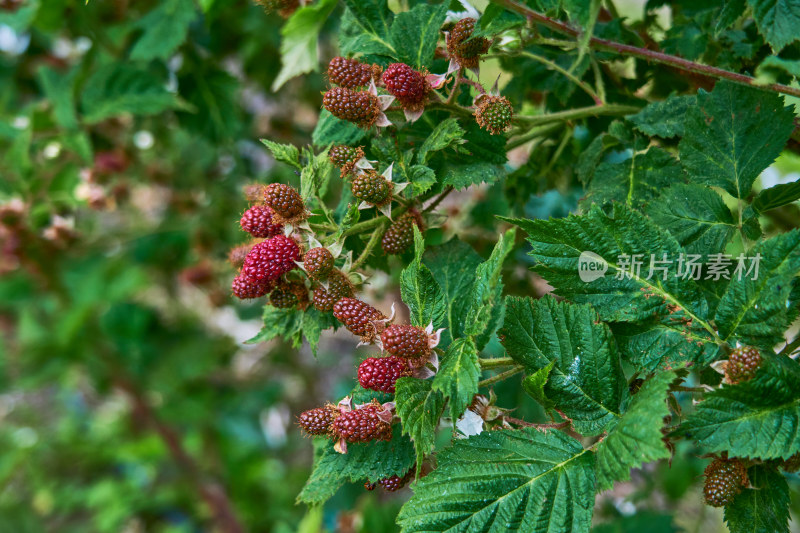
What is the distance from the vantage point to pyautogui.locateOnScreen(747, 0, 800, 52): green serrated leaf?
2.23 ft

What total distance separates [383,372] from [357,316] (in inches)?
2.5

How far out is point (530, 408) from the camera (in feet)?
3.67

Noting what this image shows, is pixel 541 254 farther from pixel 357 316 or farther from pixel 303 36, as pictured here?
pixel 303 36

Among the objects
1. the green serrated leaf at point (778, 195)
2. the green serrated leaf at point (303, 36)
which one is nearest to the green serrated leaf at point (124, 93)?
the green serrated leaf at point (303, 36)

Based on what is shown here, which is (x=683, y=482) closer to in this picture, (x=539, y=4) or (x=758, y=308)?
(x=758, y=308)

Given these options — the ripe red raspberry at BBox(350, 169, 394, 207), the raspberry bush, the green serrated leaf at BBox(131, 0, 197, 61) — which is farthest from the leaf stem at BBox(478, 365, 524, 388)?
the green serrated leaf at BBox(131, 0, 197, 61)

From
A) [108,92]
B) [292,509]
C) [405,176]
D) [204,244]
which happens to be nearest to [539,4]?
[405,176]

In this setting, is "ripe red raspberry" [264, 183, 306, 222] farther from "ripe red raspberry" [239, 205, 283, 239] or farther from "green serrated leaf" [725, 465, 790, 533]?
"green serrated leaf" [725, 465, 790, 533]

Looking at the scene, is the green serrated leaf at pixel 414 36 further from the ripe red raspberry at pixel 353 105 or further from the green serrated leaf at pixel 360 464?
the green serrated leaf at pixel 360 464

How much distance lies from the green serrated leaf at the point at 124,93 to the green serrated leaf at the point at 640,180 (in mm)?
995

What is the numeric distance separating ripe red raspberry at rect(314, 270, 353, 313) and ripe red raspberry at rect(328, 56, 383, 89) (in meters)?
0.22

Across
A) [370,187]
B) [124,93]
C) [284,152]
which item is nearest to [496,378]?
[370,187]

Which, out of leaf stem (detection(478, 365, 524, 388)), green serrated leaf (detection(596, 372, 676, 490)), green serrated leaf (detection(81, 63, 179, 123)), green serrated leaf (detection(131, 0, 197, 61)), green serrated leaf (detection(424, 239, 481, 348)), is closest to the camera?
green serrated leaf (detection(596, 372, 676, 490))

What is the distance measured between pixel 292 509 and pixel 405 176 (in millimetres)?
1833
